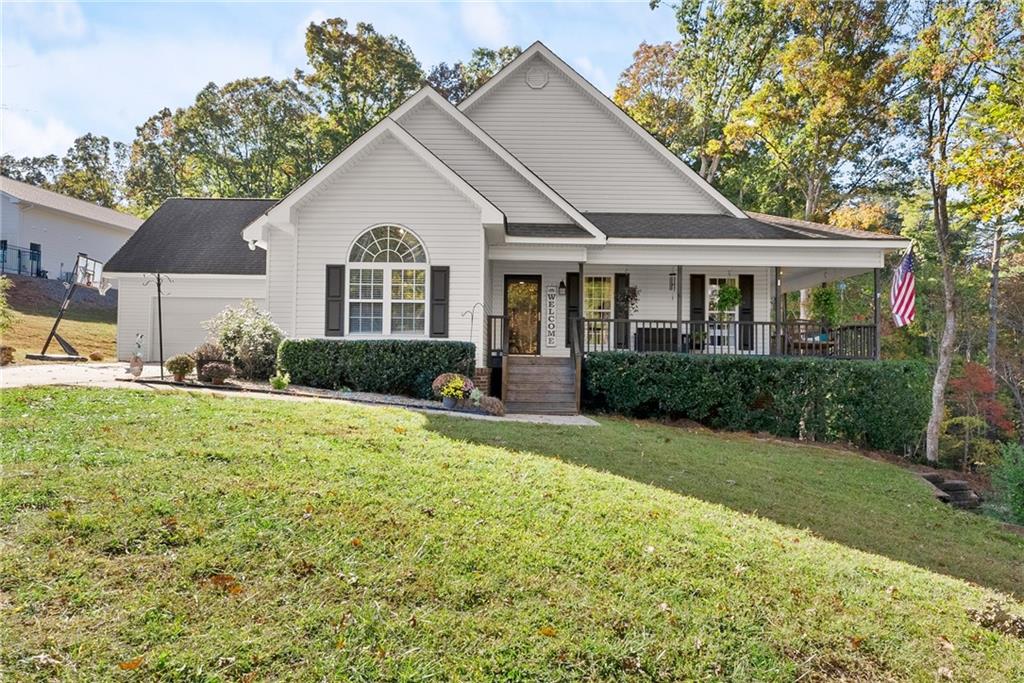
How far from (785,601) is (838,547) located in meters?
1.87

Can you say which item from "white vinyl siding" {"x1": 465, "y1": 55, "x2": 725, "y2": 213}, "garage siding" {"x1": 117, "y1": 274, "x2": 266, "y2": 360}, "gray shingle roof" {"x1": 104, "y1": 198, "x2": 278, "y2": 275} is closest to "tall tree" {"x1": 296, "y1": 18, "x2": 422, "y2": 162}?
"gray shingle roof" {"x1": 104, "y1": 198, "x2": 278, "y2": 275}

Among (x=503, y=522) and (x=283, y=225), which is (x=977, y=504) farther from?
(x=283, y=225)

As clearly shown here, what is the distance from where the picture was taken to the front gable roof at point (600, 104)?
16.8 metres

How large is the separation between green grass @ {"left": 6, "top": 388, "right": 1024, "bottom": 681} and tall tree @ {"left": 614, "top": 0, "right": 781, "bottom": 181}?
67.3 ft

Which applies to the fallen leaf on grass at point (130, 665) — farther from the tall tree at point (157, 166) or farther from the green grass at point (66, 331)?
the tall tree at point (157, 166)

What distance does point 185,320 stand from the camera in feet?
65.8

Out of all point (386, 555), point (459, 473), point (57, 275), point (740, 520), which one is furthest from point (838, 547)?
point (57, 275)

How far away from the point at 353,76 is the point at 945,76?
2677cm

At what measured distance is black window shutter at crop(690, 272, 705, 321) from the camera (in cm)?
1642

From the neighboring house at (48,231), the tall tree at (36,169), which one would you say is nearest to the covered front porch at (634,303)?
the neighboring house at (48,231)

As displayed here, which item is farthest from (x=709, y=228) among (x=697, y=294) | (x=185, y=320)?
(x=185, y=320)

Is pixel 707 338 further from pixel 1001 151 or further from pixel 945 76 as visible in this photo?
pixel 945 76

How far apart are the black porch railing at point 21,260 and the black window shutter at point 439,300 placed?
1049 inches

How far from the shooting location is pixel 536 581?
13.1ft
